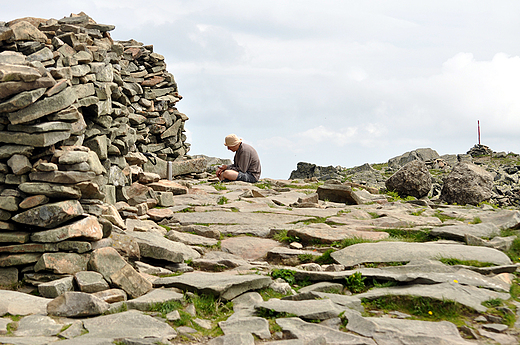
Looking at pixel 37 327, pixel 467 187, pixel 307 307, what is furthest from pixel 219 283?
pixel 467 187

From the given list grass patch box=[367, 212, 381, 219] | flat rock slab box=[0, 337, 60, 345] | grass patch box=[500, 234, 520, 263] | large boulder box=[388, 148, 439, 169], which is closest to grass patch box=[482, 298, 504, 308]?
grass patch box=[500, 234, 520, 263]

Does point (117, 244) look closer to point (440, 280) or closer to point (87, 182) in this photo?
point (87, 182)

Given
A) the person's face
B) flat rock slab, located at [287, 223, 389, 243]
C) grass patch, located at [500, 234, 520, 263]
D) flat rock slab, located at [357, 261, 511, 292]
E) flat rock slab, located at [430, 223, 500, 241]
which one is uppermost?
the person's face

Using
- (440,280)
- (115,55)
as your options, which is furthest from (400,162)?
(440,280)

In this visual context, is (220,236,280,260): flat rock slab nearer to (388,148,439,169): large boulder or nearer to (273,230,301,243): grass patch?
(273,230,301,243): grass patch

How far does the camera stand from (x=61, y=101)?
6.90 meters

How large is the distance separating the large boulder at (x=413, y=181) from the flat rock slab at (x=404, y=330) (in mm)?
11830

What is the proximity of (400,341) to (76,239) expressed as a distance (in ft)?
15.6

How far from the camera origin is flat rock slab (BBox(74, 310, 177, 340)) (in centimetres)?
409

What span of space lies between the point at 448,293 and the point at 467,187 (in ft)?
37.7

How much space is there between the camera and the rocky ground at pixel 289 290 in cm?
423

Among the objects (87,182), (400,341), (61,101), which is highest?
(61,101)

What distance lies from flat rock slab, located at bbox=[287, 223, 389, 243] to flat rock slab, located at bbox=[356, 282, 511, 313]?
97.5 inches

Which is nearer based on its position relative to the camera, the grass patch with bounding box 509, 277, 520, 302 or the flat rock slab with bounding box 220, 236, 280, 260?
the grass patch with bounding box 509, 277, 520, 302
